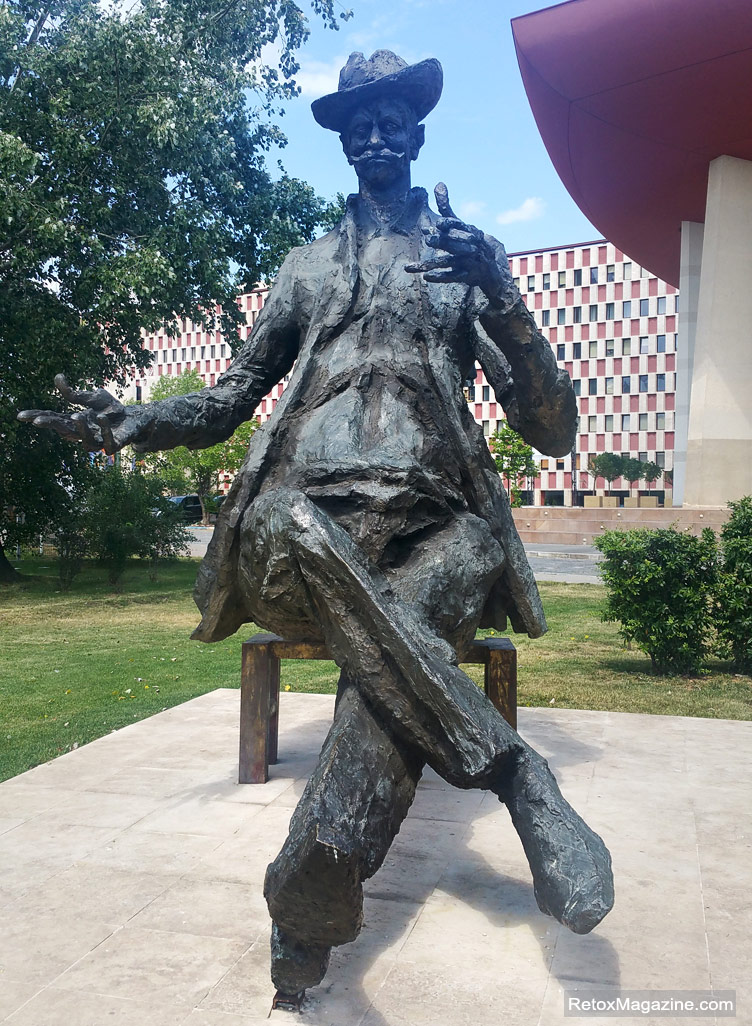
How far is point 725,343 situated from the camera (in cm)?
2100

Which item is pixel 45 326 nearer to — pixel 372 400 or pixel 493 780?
pixel 372 400

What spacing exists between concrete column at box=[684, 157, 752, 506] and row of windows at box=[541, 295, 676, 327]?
1576 inches

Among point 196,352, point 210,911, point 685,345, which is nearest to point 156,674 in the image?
point 210,911

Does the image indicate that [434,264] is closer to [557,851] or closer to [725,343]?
[557,851]

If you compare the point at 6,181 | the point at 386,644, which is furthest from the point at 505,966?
the point at 6,181

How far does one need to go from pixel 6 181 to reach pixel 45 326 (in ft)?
7.48

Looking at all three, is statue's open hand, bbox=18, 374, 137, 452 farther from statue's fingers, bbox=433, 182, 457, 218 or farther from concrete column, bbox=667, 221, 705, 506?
concrete column, bbox=667, 221, 705, 506

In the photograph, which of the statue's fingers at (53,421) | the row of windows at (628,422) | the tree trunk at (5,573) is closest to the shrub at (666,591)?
the statue's fingers at (53,421)

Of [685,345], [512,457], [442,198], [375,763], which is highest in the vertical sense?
[685,345]

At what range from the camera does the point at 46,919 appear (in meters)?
2.87

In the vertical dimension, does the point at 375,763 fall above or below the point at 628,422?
below

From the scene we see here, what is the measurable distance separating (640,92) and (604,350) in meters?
43.6

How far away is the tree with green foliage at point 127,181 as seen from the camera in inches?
489

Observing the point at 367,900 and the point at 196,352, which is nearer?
the point at 367,900
